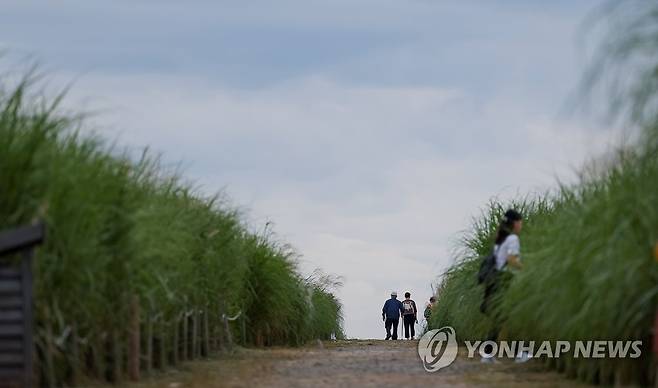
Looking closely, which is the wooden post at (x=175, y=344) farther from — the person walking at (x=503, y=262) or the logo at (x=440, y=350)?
the person walking at (x=503, y=262)

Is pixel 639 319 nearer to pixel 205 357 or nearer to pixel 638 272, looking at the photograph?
pixel 638 272

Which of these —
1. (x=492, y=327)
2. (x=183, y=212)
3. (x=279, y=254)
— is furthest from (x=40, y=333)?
(x=279, y=254)

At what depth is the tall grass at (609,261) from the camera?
1077 centimetres

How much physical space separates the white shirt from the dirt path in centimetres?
118

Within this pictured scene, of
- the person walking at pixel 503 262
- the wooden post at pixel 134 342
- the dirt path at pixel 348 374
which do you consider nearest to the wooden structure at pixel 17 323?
the dirt path at pixel 348 374

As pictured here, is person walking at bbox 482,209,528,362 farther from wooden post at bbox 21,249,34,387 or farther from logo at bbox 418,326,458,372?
wooden post at bbox 21,249,34,387

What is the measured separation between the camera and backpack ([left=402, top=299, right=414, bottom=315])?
34.8 m

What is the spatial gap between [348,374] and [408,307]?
65.6 ft

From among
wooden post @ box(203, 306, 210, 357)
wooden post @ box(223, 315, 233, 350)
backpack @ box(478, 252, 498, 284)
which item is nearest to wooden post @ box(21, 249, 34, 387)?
backpack @ box(478, 252, 498, 284)

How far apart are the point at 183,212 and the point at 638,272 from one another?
7.44m

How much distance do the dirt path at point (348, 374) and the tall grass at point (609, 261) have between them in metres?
0.56

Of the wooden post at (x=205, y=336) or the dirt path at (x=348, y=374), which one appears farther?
the wooden post at (x=205, y=336)

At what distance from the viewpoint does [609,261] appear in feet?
36.0

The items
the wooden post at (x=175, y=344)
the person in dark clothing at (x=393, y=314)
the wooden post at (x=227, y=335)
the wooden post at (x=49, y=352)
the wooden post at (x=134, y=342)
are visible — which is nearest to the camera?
the wooden post at (x=49, y=352)
